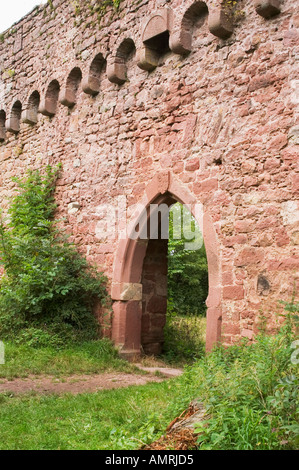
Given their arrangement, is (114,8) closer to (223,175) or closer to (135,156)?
(135,156)

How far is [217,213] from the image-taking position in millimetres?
5539

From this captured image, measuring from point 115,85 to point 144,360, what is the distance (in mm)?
3949

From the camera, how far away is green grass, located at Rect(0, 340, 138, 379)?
5641 mm

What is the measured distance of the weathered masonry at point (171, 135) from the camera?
5.02 m

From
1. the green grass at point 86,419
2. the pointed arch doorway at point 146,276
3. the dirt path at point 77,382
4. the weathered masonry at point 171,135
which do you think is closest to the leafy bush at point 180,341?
the pointed arch doorway at point 146,276

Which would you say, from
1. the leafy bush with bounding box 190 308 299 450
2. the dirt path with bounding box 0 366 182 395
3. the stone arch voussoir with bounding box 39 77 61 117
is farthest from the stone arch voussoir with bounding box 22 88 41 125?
the leafy bush with bounding box 190 308 299 450

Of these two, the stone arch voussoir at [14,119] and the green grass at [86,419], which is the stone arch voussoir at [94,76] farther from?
the green grass at [86,419]

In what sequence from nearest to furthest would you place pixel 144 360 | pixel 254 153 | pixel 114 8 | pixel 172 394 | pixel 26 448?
pixel 26 448 < pixel 172 394 < pixel 254 153 < pixel 144 360 < pixel 114 8

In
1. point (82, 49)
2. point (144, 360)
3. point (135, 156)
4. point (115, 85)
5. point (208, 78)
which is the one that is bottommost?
point (144, 360)

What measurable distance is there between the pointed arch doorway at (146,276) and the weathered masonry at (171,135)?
0.02m

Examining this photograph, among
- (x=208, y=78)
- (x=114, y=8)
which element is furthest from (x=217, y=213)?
(x=114, y=8)

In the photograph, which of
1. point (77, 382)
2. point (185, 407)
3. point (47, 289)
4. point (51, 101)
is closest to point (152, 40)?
point (51, 101)

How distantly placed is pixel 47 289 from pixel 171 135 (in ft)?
9.06

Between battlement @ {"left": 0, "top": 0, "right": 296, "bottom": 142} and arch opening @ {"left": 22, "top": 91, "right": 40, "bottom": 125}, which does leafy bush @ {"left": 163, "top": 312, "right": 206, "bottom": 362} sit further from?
arch opening @ {"left": 22, "top": 91, "right": 40, "bottom": 125}
